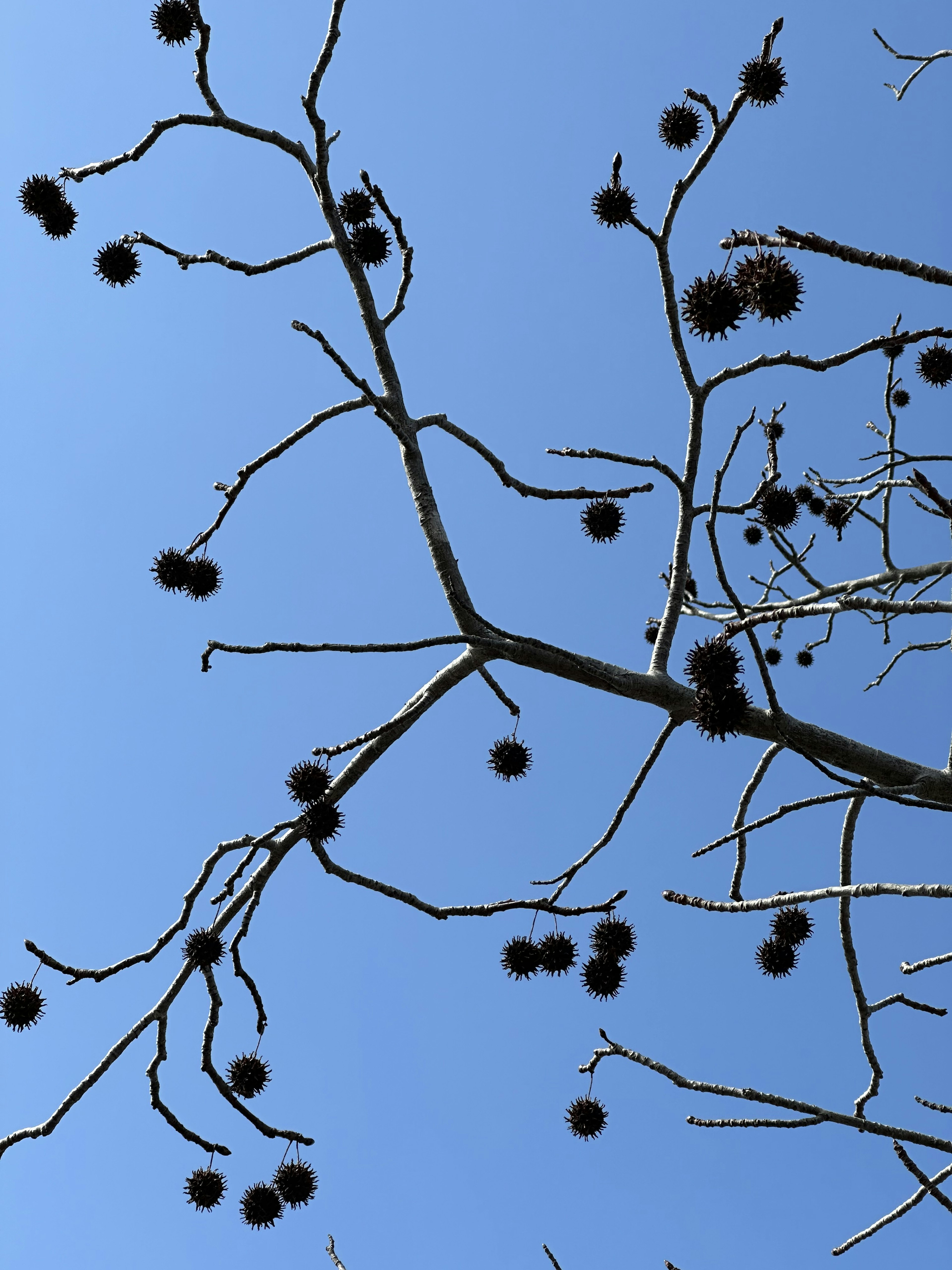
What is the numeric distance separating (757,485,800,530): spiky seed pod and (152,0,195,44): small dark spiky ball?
4.67 metres

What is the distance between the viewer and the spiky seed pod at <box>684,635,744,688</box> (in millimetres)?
3627

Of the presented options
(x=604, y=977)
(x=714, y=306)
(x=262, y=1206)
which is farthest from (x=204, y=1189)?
(x=714, y=306)

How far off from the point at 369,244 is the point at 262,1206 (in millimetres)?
5523

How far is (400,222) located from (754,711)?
11.3ft

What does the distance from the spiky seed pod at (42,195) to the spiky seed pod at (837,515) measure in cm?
635

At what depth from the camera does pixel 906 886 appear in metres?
3.40

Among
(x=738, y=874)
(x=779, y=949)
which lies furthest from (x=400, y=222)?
(x=779, y=949)

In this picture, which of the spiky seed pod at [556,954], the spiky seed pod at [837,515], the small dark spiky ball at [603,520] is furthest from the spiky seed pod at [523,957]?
the spiky seed pod at [837,515]

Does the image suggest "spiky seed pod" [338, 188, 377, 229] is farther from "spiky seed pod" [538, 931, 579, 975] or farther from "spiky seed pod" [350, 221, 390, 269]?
"spiky seed pod" [538, 931, 579, 975]

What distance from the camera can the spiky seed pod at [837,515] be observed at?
26.2 feet

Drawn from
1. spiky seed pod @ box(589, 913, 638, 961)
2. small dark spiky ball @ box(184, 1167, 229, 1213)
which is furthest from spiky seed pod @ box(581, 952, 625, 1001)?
small dark spiky ball @ box(184, 1167, 229, 1213)

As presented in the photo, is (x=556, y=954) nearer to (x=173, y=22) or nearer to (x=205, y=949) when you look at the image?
(x=205, y=949)

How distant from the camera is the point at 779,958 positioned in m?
5.38

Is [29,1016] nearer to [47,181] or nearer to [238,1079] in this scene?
[238,1079]
